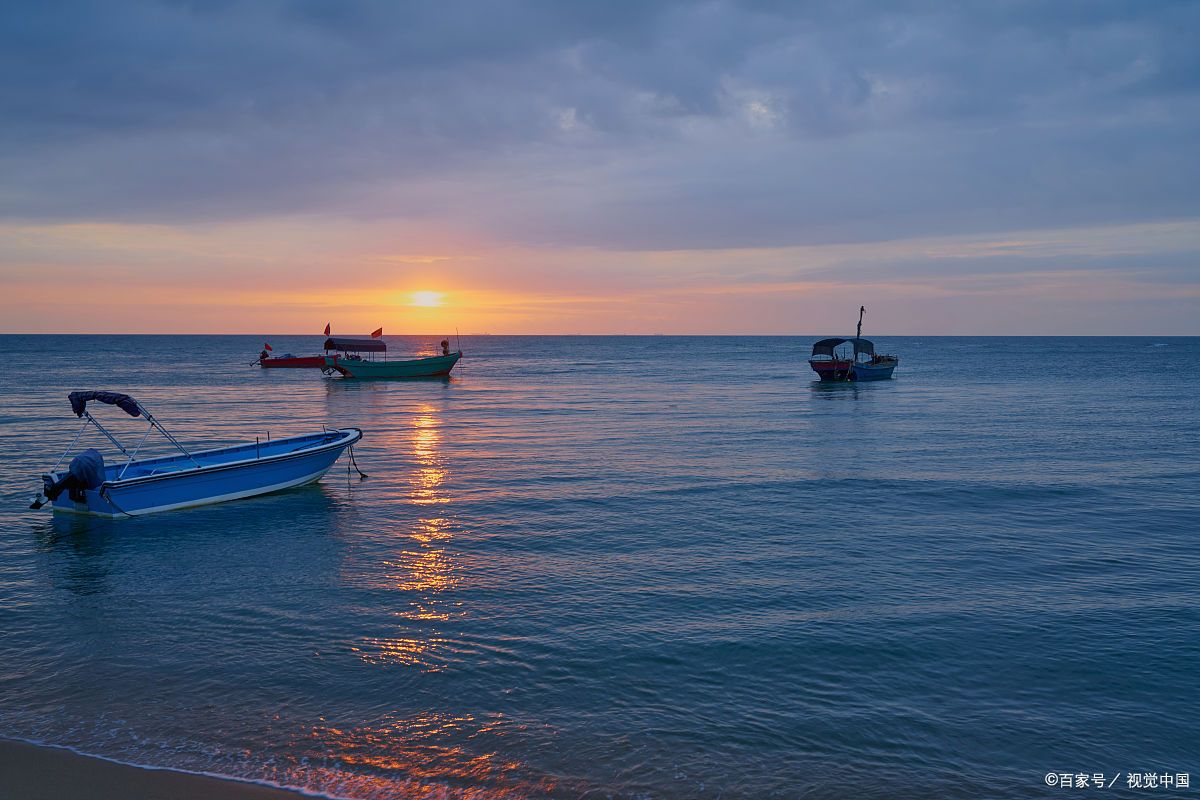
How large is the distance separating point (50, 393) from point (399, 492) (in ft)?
165

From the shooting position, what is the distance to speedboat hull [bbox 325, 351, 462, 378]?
260 ft

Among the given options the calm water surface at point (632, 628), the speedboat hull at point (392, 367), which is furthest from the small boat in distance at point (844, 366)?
the calm water surface at point (632, 628)

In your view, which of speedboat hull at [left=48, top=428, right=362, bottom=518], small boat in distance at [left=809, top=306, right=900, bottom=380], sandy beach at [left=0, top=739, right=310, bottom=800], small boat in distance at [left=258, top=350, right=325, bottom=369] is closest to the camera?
sandy beach at [left=0, top=739, right=310, bottom=800]

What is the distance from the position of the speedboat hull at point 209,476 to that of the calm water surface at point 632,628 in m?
0.68

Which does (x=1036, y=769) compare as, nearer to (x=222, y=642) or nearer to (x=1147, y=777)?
(x=1147, y=777)

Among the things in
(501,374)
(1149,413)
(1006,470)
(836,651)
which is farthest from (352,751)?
(501,374)

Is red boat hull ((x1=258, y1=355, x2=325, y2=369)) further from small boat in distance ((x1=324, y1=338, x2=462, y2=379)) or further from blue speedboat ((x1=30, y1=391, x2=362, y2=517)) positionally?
blue speedboat ((x1=30, y1=391, x2=362, y2=517))

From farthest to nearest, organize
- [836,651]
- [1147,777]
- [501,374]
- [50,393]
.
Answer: [501,374], [50,393], [836,651], [1147,777]

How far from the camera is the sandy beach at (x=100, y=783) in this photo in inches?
304

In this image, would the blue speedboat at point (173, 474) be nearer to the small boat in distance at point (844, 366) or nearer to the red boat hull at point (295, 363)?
the small boat in distance at point (844, 366)

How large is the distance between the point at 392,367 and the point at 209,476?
59.9 meters

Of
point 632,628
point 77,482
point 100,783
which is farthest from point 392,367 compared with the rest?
point 100,783

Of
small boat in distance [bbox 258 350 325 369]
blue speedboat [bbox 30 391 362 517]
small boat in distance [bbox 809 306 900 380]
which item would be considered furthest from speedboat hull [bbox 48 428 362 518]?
small boat in distance [bbox 258 350 325 369]

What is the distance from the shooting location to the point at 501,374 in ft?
312
